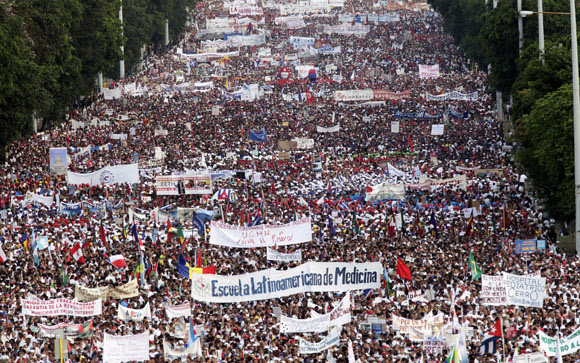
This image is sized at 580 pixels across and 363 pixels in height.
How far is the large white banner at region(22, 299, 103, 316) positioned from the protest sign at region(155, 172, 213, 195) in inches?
738

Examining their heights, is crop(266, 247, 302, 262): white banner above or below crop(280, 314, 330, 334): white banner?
below

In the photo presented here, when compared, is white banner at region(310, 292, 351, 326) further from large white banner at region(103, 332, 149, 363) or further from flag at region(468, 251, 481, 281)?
flag at region(468, 251, 481, 281)

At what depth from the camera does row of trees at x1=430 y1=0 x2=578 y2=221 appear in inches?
1683

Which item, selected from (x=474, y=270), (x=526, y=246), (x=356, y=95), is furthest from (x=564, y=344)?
(x=356, y=95)

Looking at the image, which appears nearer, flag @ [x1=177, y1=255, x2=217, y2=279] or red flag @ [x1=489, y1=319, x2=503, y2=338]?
red flag @ [x1=489, y1=319, x2=503, y2=338]

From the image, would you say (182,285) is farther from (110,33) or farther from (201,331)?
(110,33)

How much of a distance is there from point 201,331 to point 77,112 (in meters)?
53.1

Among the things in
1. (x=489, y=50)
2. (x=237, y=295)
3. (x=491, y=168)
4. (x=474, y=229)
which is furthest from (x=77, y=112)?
(x=237, y=295)

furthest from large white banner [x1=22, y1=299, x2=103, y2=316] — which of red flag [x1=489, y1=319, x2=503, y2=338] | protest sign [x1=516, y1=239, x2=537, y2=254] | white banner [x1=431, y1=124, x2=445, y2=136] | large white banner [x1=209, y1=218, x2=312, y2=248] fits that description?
white banner [x1=431, y1=124, x2=445, y2=136]

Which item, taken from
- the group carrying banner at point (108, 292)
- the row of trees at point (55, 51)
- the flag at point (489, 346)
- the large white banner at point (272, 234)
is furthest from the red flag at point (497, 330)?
the row of trees at point (55, 51)

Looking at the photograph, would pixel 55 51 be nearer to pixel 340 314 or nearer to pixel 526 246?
pixel 526 246

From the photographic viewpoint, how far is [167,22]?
12294 centimetres

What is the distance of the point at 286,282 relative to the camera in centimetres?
3228

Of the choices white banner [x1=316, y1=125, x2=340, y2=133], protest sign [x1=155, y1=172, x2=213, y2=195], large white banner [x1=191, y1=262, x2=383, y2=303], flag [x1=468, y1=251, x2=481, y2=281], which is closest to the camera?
large white banner [x1=191, y1=262, x2=383, y2=303]
